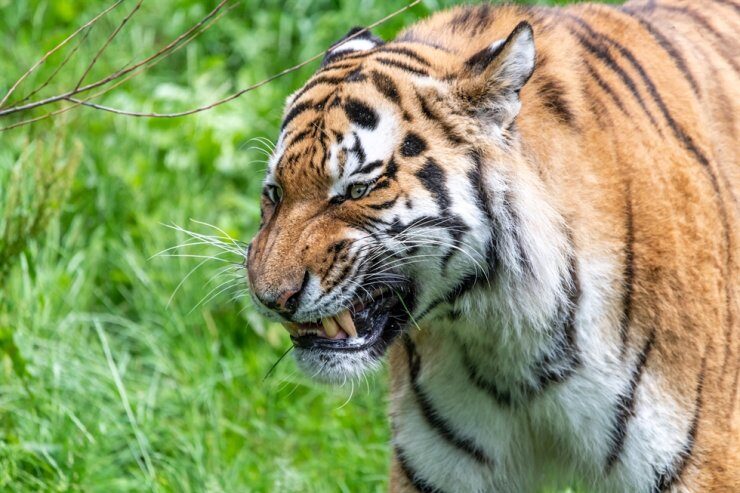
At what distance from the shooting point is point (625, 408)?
2633 millimetres

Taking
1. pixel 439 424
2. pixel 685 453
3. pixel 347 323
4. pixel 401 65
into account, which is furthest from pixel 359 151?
pixel 685 453

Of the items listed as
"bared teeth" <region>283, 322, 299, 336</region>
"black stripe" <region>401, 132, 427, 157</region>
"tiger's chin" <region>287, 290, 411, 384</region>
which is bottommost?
"tiger's chin" <region>287, 290, 411, 384</region>

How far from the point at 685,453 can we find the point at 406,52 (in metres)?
1.14

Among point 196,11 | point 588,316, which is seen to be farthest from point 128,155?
point 588,316

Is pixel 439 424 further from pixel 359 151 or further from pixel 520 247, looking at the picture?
pixel 359 151

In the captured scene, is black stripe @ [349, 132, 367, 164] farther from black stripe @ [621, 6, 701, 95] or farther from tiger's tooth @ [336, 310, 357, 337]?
black stripe @ [621, 6, 701, 95]

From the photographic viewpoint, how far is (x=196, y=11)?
5.97 metres

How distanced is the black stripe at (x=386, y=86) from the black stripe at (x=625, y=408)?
2.62 feet

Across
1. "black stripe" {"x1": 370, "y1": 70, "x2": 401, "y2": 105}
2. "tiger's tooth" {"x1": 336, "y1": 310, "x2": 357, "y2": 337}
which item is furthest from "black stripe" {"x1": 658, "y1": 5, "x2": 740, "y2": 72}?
"tiger's tooth" {"x1": 336, "y1": 310, "x2": 357, "y2": 337}

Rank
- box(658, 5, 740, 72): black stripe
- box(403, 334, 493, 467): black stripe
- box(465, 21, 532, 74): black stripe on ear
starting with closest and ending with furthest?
box(465, 21, 532, 74): black stripe on ear, box(403, 334, 493, 467): black stripe, box(658, 5, 740, 72): black stripe

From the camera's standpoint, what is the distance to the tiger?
96.6 inches

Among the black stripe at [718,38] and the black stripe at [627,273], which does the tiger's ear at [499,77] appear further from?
the black stripe at [718,38]

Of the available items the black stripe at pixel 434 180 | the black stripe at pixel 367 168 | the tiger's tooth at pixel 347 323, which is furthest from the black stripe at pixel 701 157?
the tiger's tooth at pixel 347 323

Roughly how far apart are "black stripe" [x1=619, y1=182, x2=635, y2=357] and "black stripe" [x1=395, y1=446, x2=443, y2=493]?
609 mm
